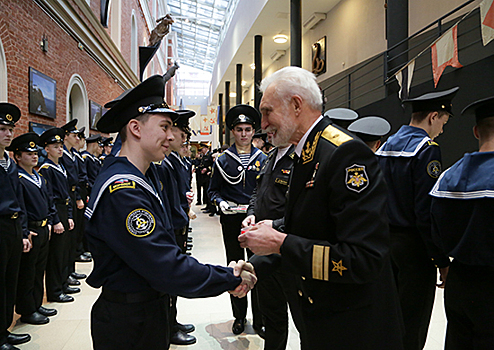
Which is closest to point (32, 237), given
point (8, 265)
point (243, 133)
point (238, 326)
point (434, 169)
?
point (8, 265)

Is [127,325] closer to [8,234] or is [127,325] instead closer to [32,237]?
[8,234]

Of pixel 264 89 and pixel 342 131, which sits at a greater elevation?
pixel 264 89

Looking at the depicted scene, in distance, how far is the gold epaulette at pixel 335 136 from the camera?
130cm

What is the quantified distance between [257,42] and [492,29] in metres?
11.6

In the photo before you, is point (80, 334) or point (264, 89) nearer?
point (264, 89)

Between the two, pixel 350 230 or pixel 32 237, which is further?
pixel 32 237

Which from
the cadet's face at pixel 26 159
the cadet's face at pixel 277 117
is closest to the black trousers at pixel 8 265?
the cadet's face at pixel 26 159

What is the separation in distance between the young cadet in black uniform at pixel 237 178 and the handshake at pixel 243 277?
1524 mm

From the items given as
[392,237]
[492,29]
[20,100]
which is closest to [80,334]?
[392,237]

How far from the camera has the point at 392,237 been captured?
235cm

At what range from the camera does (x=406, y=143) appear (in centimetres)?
233

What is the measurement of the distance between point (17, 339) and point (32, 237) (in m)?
0.97

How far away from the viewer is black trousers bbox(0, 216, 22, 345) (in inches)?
116

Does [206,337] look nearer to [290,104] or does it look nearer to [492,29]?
[290,104]
